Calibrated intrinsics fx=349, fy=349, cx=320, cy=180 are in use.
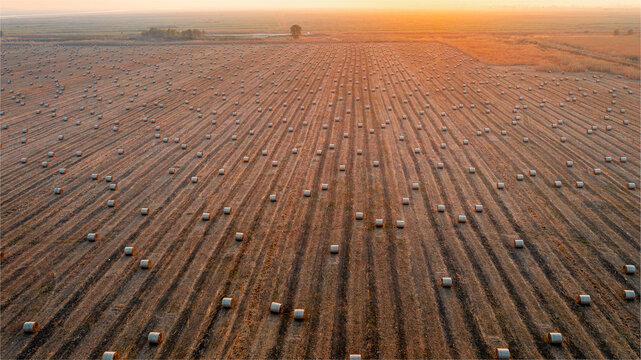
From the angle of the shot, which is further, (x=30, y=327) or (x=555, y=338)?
(x=30, y=327)

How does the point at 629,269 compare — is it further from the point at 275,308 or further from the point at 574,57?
the point at 574,57

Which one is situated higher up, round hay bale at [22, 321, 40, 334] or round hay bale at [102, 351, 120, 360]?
round hay bale at [22, 321, 40, 334]

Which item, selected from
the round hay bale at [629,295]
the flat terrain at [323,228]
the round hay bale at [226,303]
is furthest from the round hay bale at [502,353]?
the round hay bale at [226,303]

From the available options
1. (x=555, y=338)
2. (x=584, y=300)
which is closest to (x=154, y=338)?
(x=555, y=338)

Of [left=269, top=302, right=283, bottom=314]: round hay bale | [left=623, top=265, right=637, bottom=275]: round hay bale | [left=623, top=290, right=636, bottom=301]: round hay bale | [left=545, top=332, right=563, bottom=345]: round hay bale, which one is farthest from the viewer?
[left=623, top=265, right=637, bottom=275]: round hay bale

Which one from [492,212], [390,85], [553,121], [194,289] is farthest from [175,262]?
[390,85]

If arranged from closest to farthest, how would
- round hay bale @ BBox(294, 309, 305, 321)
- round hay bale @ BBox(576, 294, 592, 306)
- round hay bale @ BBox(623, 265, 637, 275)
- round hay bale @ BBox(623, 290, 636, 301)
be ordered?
round hay bale @ BBox(294, 309, 305, 321), round hay bale @ BBox(576, 294, 592, 306), round hay bale @ BBox(623, 290, 636, 301), round hay bale @ BBox(623, 265, 637, 275)

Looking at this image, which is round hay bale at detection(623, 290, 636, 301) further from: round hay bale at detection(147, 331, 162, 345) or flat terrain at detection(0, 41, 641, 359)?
round hay bale at detection(147, 331, 162, 345)

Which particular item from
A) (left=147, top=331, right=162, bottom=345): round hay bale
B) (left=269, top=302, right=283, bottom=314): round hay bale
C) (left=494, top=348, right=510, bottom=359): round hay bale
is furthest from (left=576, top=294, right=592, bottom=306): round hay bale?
(left=147, top=331, right=162, bottom=345): round hay bale

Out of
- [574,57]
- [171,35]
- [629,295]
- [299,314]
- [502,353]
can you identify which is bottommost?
[502,353]

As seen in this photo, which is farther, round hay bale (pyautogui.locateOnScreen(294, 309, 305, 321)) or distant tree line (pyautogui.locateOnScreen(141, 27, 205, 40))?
distant tree line (pyautogui.locateOnScreen(141, 27, 205, 40))

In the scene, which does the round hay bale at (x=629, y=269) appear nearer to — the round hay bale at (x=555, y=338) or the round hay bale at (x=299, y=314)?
the round hay bale at (x=555, y=338)
